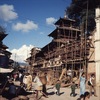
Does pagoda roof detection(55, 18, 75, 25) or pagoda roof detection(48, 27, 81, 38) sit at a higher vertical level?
pagoda roof detection(55, 18, 75, 25)

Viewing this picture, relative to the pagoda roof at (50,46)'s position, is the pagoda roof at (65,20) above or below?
above

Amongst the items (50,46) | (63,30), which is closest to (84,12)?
(63,30)

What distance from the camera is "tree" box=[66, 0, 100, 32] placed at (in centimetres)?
3894

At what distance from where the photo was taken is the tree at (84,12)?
38.9 meters

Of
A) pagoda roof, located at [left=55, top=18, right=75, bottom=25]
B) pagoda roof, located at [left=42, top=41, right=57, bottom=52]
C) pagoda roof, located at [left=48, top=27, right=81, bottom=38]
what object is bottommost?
pagoda roof, located at [left=42, top=41, right=57, bottom=52]

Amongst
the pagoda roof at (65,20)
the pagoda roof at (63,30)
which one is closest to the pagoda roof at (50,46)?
the pagoda roof at (63,30)

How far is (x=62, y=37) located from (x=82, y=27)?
4.70 metres

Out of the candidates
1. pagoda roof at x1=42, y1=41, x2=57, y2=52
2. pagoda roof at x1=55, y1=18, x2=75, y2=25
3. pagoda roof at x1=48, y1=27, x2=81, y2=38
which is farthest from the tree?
pagoda roof at x1=42, y1=41, x2=57, y2=52

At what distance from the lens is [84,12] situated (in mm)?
40094

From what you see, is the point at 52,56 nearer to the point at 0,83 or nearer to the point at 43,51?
the point at 43,51

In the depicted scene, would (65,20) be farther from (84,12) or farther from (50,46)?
(50,46)

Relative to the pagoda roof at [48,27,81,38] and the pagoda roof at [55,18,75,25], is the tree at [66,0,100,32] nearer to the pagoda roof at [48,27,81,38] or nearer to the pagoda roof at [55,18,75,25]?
the pagoda roof at [55,18,75,25]

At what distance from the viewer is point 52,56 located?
37.1m

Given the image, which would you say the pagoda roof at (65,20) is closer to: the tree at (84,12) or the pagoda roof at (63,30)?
the tree at (84,12)
